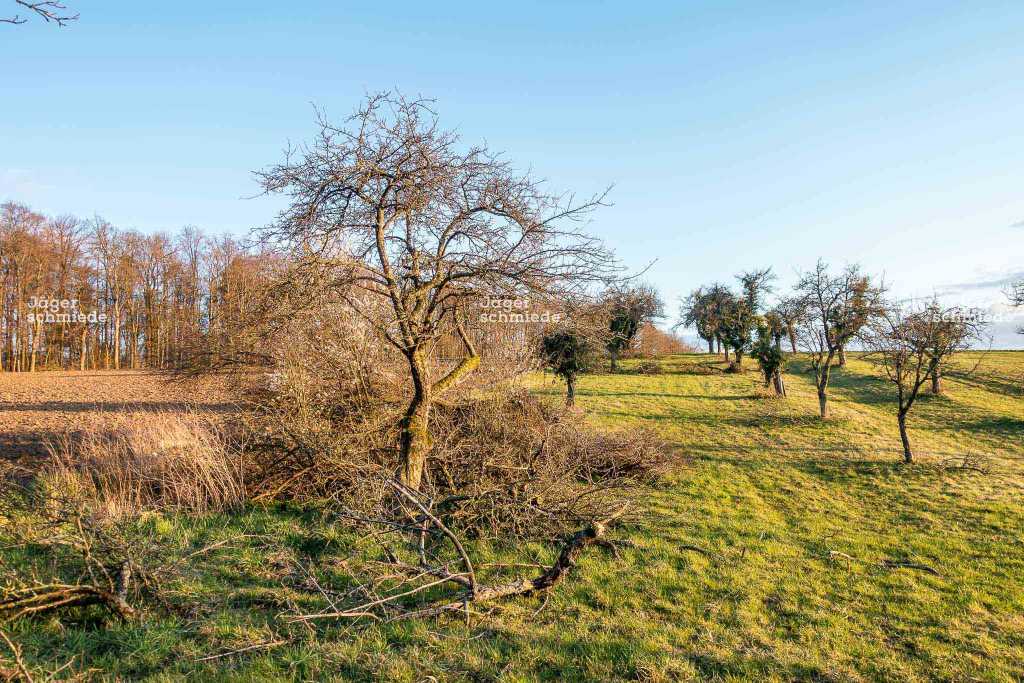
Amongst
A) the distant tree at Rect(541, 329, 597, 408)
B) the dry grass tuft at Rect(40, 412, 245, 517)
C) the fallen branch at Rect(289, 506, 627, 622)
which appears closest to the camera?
the fallen branch at Rect(289, 506, 627, 622)

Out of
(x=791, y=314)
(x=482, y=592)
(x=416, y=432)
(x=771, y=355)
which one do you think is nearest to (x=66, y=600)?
(x=482, y=592)

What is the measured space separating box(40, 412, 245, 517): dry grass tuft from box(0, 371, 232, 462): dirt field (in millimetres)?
984

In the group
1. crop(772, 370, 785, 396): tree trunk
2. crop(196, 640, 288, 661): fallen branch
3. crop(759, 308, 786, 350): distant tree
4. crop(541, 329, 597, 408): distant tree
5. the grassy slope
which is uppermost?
crop(759, 308, 786, 350): distant tree

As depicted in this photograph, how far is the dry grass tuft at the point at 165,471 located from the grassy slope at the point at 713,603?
61cm

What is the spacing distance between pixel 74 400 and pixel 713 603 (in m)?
24.8

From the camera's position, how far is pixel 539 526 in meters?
6.71

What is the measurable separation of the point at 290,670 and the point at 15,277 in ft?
136

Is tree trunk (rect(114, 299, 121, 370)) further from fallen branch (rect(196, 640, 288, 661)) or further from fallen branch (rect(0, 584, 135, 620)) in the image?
fallen branch (rect(196, 640, 288, 661))

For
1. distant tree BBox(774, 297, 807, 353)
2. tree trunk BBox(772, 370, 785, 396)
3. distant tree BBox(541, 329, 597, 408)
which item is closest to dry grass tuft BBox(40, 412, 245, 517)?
distant tree BBox(541, 329, 597, 408)

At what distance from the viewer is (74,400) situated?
20.5m

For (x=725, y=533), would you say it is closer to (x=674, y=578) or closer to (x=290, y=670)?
(x=674, y=578)

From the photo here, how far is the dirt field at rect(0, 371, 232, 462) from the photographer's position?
11336mm

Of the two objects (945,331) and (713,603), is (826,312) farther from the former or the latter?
(713,603)

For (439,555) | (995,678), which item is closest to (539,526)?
(439,555)
